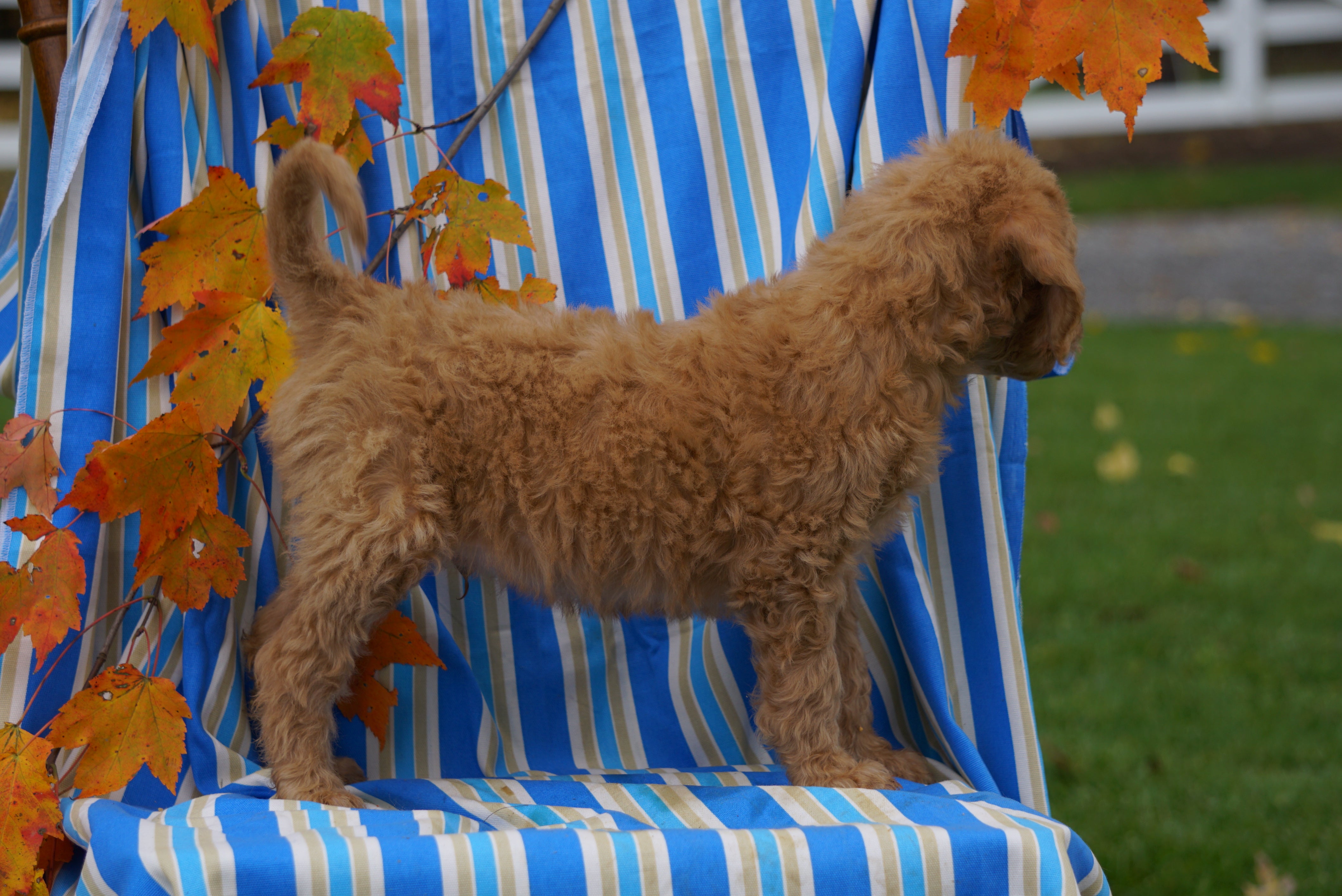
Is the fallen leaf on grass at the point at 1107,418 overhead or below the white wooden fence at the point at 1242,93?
below

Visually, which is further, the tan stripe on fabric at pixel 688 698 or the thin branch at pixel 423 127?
the tan stripe on fabric at pixel 688 698

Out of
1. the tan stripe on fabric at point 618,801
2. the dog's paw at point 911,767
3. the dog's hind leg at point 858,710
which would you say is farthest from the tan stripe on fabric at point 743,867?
the dog's paw at point 911,767

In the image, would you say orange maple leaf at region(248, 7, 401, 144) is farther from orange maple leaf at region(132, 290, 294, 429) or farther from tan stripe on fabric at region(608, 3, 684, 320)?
tan stripe on fabric at region(608, 3, 684, 320)

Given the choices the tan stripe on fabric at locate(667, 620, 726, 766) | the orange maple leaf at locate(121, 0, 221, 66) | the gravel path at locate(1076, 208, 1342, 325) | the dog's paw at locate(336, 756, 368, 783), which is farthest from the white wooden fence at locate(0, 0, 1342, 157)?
the dog's paw at locate(336, 756, 368, 783)

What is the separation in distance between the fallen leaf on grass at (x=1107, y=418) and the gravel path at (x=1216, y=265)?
9.93 ft

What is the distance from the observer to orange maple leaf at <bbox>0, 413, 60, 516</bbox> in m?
2.10

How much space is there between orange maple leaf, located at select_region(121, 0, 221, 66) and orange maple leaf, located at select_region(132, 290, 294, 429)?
491mm

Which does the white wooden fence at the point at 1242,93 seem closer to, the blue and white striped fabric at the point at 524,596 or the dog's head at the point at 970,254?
the blue and white striped fabric at the point at 524,596

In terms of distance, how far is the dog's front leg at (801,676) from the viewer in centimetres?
200

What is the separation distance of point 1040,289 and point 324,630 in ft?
4.55

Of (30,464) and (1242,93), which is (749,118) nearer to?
(30,464)

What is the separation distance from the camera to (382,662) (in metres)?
2.27

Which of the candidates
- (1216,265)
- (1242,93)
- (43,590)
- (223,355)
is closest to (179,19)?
(223,355)

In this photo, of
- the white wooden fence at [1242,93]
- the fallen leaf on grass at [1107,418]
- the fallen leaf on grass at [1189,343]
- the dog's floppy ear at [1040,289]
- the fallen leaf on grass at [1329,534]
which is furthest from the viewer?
the white wooden fence at [1242,93]
